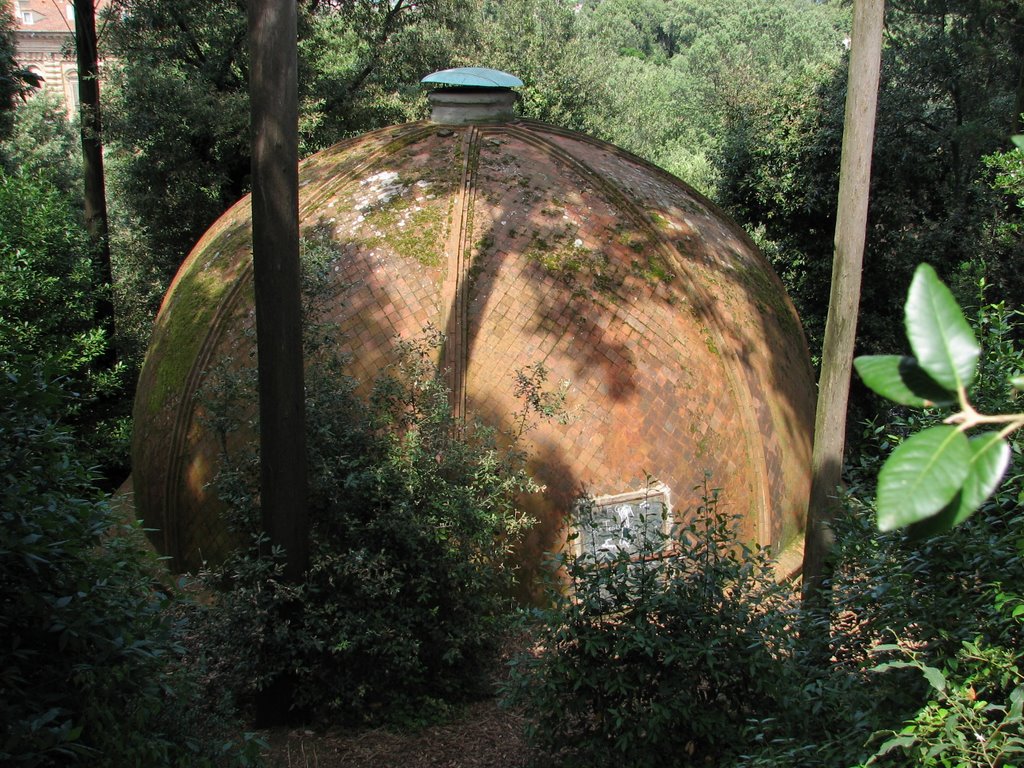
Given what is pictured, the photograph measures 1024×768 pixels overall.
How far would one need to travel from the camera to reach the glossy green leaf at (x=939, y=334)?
1099 mm

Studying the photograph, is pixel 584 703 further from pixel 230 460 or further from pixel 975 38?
pixel 975 38

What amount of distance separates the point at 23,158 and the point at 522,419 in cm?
2085

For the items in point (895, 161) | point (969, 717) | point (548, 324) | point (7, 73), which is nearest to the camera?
point (969, 717)

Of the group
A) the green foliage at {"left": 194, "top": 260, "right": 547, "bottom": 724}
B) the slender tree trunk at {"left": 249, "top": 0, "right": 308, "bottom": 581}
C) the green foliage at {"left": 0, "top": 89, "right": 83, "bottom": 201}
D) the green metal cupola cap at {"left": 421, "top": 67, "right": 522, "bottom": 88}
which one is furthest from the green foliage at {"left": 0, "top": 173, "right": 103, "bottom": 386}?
the green foliage at {"left": 0, "top": 89, "right": 83, "bottom": 201}

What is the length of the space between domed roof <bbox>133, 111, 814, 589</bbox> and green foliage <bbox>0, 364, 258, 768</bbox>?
3.28 meters

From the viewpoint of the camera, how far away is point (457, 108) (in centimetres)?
962

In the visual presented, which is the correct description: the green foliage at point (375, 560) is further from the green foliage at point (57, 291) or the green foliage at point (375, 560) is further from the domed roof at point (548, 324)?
the green foliage at point (57, 291)

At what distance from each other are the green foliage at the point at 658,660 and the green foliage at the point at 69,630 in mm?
1918

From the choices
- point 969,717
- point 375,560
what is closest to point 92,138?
point 375,560

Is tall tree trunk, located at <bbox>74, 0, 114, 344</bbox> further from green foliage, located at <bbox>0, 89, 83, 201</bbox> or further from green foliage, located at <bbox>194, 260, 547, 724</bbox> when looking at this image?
green foliage, located at <bbox>194, 260, 547, 724</bbox>

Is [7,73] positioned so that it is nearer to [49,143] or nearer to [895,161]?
[895,161]

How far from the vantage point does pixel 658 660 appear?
5.54m

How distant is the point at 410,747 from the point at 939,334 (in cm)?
622

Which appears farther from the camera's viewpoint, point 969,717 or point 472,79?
point 472,79
